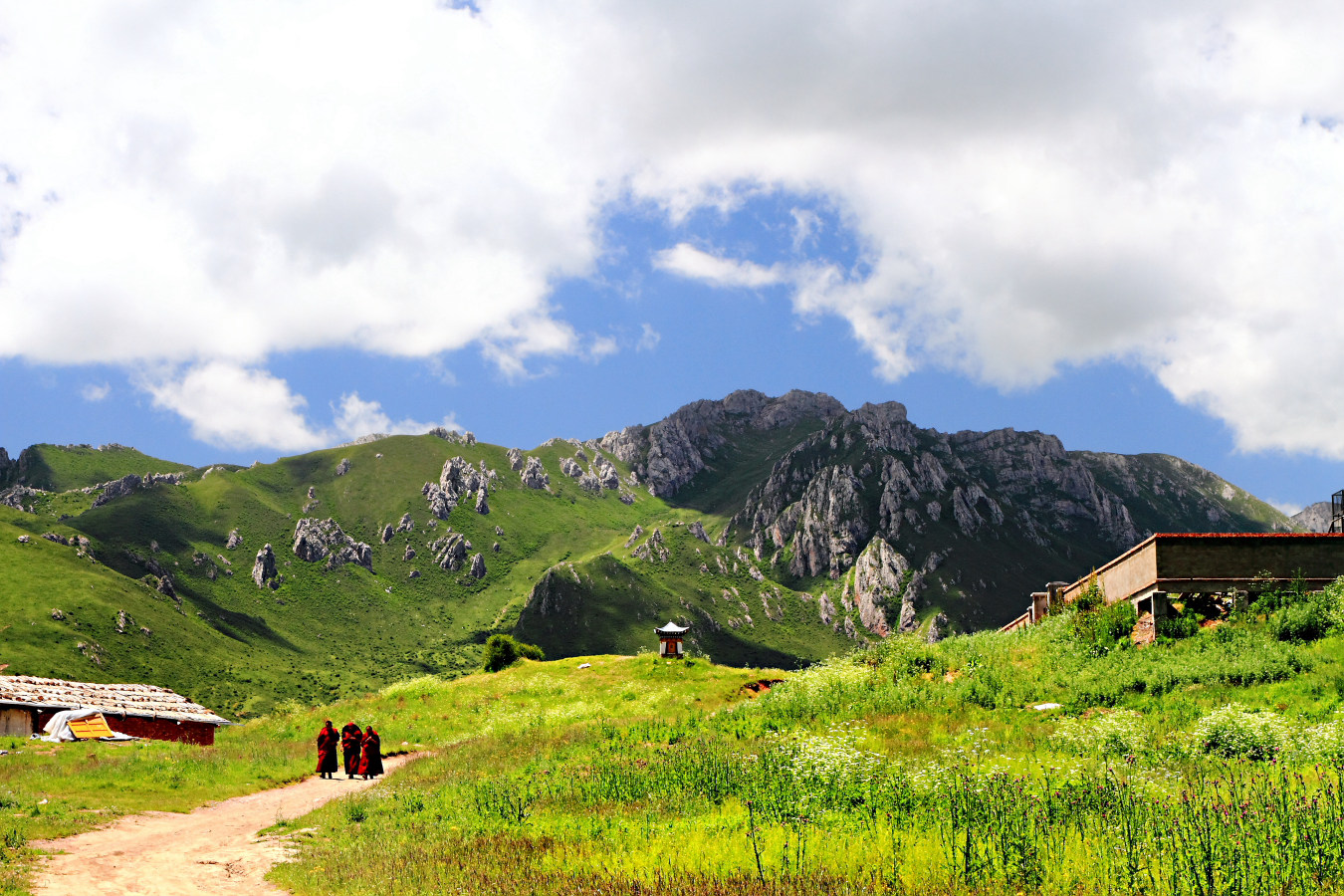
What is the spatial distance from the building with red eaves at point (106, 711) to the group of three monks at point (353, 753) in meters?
19.1

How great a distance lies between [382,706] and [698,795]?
103 feet

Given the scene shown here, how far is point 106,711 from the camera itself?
42.2 m

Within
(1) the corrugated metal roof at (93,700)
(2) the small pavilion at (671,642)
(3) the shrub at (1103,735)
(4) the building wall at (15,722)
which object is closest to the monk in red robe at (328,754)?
(3) the shrub at (1103,735)

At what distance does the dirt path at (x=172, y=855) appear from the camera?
509 inches

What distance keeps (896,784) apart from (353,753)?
18.1m

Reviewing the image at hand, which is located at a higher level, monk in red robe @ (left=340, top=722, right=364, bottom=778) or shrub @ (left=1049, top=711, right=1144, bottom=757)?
shrub @ (left=1049, top=711, right=1144, bottom=757)

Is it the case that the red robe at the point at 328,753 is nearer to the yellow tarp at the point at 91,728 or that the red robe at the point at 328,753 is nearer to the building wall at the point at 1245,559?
the yellow tarp at the point at 91,728

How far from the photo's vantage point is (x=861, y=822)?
12781mm

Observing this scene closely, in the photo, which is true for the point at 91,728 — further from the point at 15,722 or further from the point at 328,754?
the point at 328,754

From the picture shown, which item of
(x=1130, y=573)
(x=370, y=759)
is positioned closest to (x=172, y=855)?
(x=370, y=759)

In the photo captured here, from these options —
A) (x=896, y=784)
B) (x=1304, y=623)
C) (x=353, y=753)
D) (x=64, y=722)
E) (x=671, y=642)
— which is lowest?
(x=64, y=722)

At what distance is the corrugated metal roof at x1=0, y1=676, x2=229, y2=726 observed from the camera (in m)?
44.0

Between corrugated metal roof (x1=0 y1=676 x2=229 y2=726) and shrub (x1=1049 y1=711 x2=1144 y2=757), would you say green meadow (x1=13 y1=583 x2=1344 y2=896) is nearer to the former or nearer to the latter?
shrub (x1=1049 y1=711 x2=1144 y2=757)

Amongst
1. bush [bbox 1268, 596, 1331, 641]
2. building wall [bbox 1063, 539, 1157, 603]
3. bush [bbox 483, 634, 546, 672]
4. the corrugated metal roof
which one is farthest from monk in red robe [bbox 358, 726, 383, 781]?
bush [bbox 483, 634, 546, 672]
